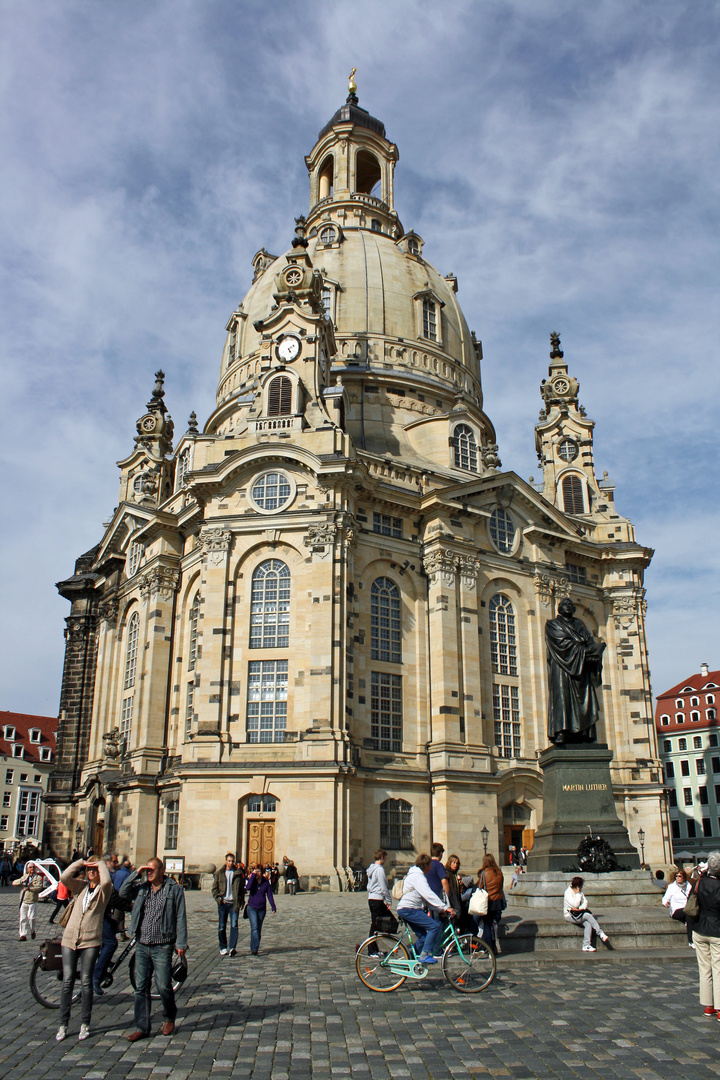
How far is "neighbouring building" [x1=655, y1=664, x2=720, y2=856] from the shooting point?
258 ft

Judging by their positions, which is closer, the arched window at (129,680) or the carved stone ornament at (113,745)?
the carved stone ornament at (113,745)

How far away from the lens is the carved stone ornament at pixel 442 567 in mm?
44344

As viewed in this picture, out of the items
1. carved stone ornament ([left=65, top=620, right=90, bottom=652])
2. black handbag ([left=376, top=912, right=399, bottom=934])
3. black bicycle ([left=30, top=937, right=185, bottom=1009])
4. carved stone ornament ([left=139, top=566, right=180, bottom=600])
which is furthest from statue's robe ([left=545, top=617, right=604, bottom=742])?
carved stone ornament ([left=65, top=620, right=90, bottom=652])

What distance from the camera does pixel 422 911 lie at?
12.7 m

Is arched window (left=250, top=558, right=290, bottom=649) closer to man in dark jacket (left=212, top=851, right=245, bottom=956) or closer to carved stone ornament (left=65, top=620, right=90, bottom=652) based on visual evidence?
carved stone ornament (left=65, top=620, right=90, bottom=652)

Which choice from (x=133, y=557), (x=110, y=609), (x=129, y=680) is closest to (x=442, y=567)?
(x=129, y=680)

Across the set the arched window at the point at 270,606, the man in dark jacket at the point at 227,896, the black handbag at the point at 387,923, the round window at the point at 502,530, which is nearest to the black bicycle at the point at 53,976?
the man in dark jacket at the point at 227,896

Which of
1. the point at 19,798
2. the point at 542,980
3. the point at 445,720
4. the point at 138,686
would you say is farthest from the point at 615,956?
the point at 19,798

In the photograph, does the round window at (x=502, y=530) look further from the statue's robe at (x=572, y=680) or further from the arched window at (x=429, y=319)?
the statue's robe at (x=572, y=680)

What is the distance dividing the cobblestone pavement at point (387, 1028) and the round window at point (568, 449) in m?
46.5

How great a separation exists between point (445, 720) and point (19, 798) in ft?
190

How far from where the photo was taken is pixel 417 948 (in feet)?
41.9

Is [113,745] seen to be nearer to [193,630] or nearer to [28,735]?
[193,630]

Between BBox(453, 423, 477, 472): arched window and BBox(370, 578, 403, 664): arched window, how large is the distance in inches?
435
